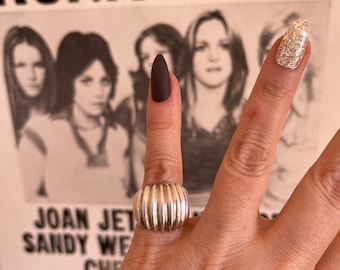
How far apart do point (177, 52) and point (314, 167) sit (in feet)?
0.70

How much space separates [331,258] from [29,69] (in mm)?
398

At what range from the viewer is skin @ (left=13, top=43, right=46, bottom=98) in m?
0.51

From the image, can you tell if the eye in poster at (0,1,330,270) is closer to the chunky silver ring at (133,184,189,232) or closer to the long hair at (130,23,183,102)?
the long hair at (130,23,183,102)

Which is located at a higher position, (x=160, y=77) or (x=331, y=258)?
(x=160, y=77)

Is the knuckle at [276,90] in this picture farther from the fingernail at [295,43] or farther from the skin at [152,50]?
the skin at [152,50]

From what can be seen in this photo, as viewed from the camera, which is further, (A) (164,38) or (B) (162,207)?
(A) (164,38)

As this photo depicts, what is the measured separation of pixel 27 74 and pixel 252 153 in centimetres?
31

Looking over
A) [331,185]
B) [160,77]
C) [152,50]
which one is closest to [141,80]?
[152,50]

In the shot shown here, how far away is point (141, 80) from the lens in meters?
0.50

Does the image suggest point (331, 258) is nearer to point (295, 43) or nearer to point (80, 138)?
point (295, 43)

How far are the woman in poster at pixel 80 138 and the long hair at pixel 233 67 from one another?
0.09 meters

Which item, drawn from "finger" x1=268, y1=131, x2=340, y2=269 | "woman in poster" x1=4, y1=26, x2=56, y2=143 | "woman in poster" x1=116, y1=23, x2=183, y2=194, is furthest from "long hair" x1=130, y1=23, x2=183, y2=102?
"finger" x1=268, y1=131, x2=340, y2=269

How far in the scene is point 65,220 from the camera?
0.58 m

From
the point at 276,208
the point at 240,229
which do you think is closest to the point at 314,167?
the point at 240,229
